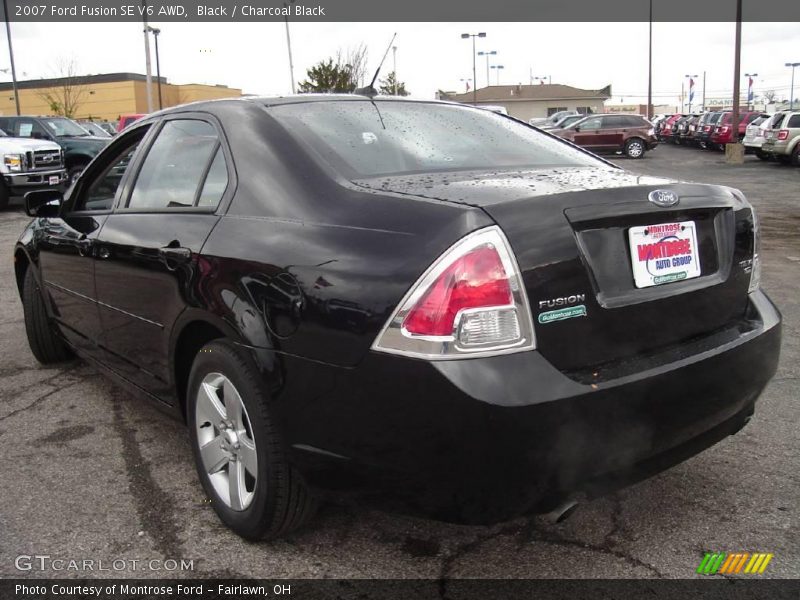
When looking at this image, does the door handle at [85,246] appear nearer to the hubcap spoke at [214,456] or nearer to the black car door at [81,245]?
the black car door at [81,245]

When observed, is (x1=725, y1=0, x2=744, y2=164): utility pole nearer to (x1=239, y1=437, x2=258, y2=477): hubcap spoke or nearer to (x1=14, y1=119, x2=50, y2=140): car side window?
(x1=14, y1=119, x2=50, y2=140): car side window

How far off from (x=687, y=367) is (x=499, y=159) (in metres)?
1.14

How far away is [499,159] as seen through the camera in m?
2.95

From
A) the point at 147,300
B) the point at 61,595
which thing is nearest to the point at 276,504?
the point at 61,595


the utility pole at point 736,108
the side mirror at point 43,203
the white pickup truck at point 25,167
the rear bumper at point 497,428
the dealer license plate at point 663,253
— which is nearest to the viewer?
the rear bumper at point 497,428

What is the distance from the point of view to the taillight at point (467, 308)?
2.02m

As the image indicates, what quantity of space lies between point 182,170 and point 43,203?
1.67m

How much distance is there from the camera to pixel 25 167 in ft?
47.9

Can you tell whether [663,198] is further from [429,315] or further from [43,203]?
[43,203]

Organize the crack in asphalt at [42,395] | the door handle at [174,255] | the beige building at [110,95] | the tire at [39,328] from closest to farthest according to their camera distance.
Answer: the door handle at [174,255] < the crack in asphalt at [42,395] < the tire at [39,328] < the beige building at [110,95]

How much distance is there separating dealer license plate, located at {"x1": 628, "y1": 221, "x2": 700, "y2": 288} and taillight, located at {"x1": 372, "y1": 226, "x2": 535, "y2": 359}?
457 millimetres

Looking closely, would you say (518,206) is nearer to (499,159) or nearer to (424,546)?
(499,159)

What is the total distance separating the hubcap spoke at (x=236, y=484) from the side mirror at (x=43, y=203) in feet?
7.56

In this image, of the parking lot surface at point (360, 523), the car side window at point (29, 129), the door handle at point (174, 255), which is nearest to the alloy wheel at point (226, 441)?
the parking lot surface at point (360, 523)
